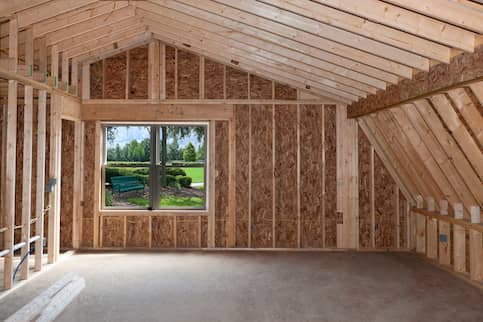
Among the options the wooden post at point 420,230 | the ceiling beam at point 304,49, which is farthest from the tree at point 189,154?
the wooden post at point 420,230

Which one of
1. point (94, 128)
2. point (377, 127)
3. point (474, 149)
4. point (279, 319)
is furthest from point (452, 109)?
point (94, 128)

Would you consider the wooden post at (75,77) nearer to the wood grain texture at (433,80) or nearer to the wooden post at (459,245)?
the wood grain texture at (433,80)

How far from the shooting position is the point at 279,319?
370cm

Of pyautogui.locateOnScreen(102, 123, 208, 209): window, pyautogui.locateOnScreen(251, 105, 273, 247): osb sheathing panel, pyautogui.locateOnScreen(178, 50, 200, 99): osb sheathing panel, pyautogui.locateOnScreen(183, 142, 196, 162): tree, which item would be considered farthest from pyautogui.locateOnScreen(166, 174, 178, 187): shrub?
pyautogui.locateOnScreen(178, 50, 200, 99): osb sheathing panel

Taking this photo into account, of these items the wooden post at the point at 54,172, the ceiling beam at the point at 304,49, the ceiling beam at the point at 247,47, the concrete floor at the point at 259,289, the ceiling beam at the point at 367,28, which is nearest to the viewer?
the ceiling beam at the point at 367,28

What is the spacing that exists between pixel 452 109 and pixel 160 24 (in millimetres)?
4239

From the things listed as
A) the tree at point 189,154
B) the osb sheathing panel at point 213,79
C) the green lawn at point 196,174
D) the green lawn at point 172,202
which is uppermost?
the osb sheathing panel at point 213,79

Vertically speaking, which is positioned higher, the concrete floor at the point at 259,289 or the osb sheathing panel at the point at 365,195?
the osb sheathing panel at the point at 365,195

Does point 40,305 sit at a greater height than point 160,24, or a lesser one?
lesser

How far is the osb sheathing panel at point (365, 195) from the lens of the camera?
6.87m

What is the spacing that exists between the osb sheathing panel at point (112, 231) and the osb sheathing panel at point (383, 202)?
4.49m

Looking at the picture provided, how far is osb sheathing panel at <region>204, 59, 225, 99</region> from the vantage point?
7.00 metres

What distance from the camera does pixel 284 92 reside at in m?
6.98

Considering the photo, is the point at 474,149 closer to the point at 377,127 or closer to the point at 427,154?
the point at 427,154
